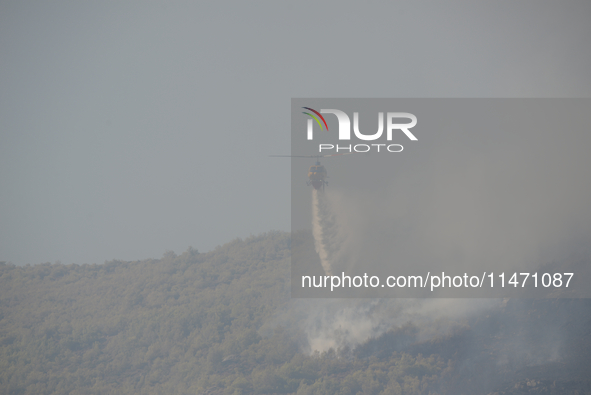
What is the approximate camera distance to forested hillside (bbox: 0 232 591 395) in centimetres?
11531

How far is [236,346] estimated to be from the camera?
144500 millimetres

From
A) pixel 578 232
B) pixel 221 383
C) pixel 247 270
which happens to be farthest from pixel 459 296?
pixel 247 270

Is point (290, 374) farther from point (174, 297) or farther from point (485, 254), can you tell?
point (174, 297)

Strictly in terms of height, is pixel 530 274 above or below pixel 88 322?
above

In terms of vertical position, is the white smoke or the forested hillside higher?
the white smoke

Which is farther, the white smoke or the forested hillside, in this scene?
the white smoke

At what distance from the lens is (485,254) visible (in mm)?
128375

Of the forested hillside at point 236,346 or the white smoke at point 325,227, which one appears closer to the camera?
the forested hillside at point 236,346

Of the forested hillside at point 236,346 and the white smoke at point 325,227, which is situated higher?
the white smoke at point 325,227

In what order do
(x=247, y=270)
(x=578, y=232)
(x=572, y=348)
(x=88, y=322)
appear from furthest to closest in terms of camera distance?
(x=247, y=270) → (x=88, y=322) → (x=578, y=232) → (x=572, y=348)

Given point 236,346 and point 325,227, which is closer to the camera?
point 325,227

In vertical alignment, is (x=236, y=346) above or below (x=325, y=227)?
below

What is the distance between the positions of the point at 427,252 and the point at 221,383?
2072 inches

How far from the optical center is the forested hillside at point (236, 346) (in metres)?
115
